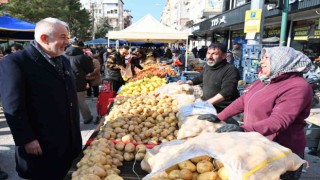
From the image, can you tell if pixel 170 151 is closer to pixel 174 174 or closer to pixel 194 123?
pixel 174 174

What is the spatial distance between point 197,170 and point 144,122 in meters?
1.54

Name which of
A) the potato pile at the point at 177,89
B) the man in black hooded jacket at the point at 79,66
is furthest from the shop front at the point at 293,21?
the man in black hooded jacket at the point at 79,66

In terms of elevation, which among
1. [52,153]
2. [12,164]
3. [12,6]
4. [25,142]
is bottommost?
[12,164]

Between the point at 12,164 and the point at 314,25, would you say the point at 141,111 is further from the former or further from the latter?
the point at 314,25

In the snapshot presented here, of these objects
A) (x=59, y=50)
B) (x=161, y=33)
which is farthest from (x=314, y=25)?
(x=59, y=50)

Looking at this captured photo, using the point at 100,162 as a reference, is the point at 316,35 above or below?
above

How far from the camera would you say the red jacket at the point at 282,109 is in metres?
1.95

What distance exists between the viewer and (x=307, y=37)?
10828 mm

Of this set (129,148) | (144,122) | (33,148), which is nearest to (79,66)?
(144,122)

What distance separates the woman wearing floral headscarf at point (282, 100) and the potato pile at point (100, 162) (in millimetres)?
821

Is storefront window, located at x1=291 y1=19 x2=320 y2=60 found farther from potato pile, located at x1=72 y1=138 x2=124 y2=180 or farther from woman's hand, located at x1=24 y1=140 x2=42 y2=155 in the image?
woman's hand, located at x1=24 y1=140 x2=42 y2=155

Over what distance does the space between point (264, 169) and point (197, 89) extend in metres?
3.65

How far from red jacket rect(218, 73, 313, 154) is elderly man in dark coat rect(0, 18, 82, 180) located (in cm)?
157

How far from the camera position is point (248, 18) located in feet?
23.1
